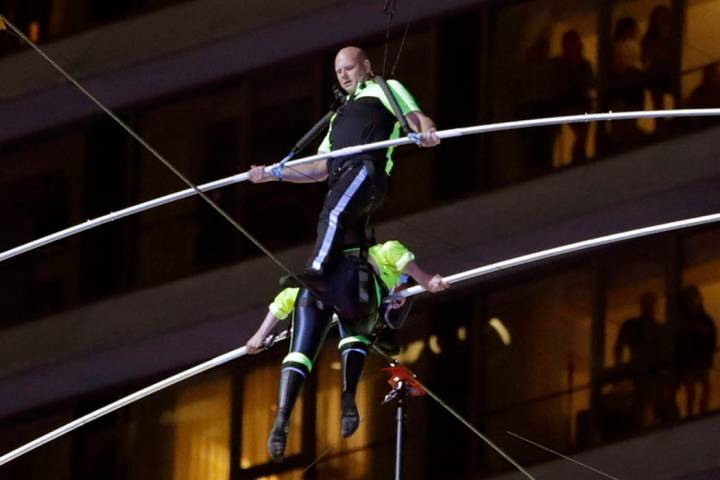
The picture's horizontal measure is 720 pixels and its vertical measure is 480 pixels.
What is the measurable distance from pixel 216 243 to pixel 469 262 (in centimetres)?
269

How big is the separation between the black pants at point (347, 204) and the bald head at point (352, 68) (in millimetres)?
417

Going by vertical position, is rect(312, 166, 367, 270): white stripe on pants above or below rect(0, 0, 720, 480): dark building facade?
below

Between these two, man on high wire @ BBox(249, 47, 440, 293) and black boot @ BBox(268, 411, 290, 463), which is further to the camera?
man on high wire @ BBox(249, 47, 440, 293)

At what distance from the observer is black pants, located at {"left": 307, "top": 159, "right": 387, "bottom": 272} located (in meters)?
17.6

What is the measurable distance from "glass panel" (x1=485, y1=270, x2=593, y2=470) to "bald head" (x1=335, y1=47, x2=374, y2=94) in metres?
8.23

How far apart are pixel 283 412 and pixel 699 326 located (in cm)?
841

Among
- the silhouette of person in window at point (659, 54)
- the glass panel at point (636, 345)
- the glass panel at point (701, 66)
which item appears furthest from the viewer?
the silhouette of person in window at point (659, 54)

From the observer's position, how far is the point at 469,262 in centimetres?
2530

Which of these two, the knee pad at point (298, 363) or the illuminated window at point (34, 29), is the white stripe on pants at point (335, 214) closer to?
the knee pad at point (298, 363)

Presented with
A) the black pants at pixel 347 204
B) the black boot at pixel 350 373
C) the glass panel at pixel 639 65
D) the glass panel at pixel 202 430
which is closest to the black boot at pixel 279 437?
the black boot at pixel 350 373

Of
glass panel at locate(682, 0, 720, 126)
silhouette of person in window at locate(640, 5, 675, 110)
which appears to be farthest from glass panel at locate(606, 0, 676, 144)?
glass panel at locate(682, 0, 720, 126)

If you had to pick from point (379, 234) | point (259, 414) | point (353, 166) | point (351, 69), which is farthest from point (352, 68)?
point (259, 414)

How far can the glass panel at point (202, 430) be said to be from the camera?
27156mm

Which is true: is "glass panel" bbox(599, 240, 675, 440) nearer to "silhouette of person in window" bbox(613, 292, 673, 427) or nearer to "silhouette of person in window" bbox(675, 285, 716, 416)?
"silhouette of person in window" bbox(613, 292, 673, 427)
